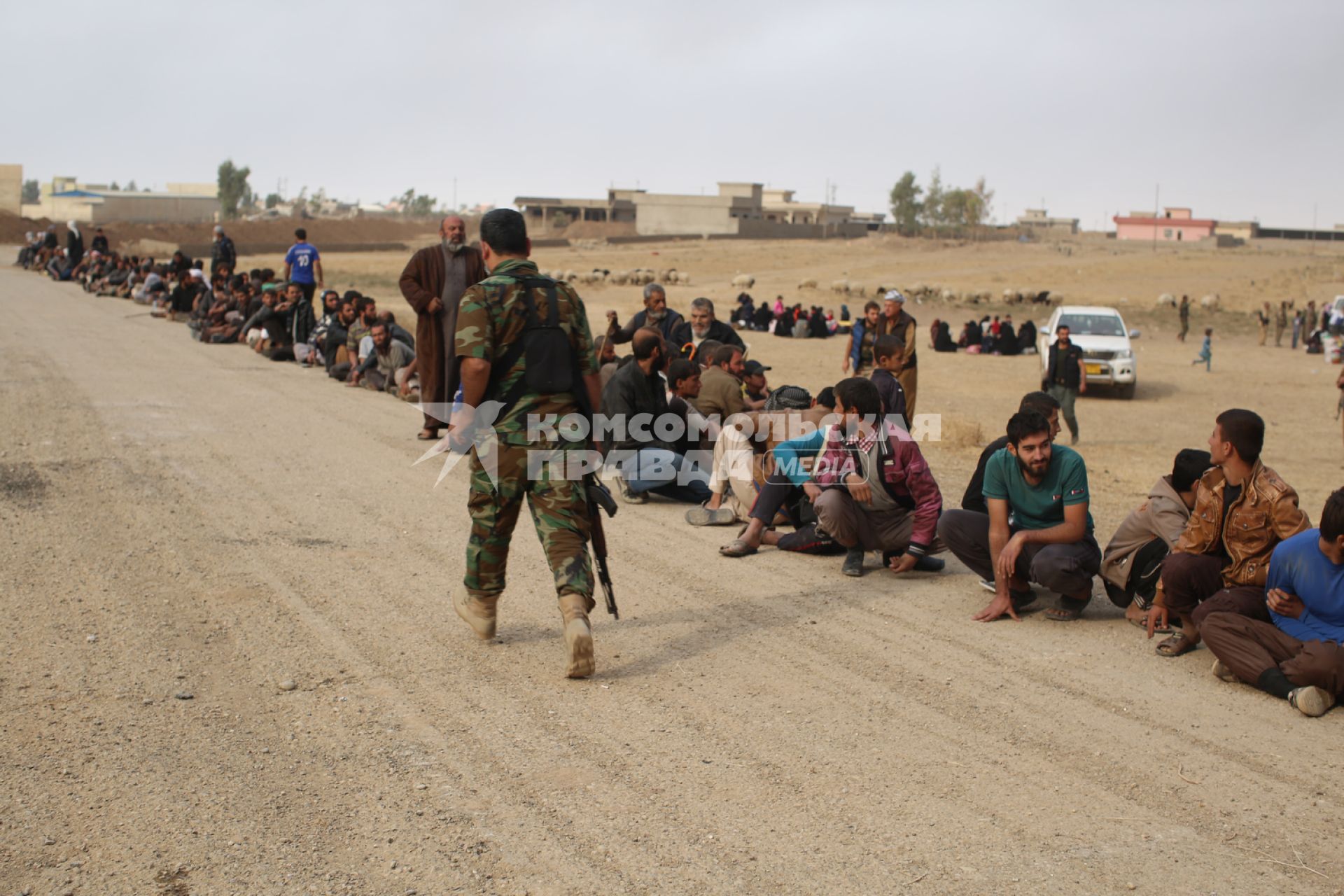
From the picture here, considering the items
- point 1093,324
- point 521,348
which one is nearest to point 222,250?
point 1093,324

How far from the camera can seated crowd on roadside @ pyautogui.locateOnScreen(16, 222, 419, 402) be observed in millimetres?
15109

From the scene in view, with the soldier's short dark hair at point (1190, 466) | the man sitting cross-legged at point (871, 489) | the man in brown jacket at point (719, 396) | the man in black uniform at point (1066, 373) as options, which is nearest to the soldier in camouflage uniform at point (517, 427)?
the man sitting cross-legged at point (871, 489)

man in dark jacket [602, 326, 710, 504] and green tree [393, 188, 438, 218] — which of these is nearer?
man in dark jacket [602, 326, 710, 504]

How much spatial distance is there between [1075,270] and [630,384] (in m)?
53.9

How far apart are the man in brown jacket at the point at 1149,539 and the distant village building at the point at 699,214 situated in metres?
83.5

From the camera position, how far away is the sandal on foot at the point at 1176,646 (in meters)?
6.11

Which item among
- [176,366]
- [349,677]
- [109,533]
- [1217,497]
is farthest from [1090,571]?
[176,366]

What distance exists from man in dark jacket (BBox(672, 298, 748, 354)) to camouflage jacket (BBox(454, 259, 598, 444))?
5854 millimetres

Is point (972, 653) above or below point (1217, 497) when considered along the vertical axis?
below

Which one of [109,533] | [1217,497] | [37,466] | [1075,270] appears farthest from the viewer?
[1075,270]

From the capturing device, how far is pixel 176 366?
1645cm

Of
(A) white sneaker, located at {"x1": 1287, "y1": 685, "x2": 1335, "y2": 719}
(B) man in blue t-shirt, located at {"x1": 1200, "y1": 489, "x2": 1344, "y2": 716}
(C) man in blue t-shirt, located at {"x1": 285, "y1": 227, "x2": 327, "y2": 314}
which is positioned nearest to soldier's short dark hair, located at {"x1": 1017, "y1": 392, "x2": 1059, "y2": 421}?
(B) man in blue t-shirt, located at {"x1": 1200, "y1": 489, "x2": 1344, "y2": 716}

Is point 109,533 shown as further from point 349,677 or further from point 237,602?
point 349,677

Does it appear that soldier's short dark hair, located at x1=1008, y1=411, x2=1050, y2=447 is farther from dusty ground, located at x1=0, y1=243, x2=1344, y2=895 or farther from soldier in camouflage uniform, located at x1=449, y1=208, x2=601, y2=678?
soldier in camouflage uniform, located at x1=449, y1=208, x2=601, y2=678
